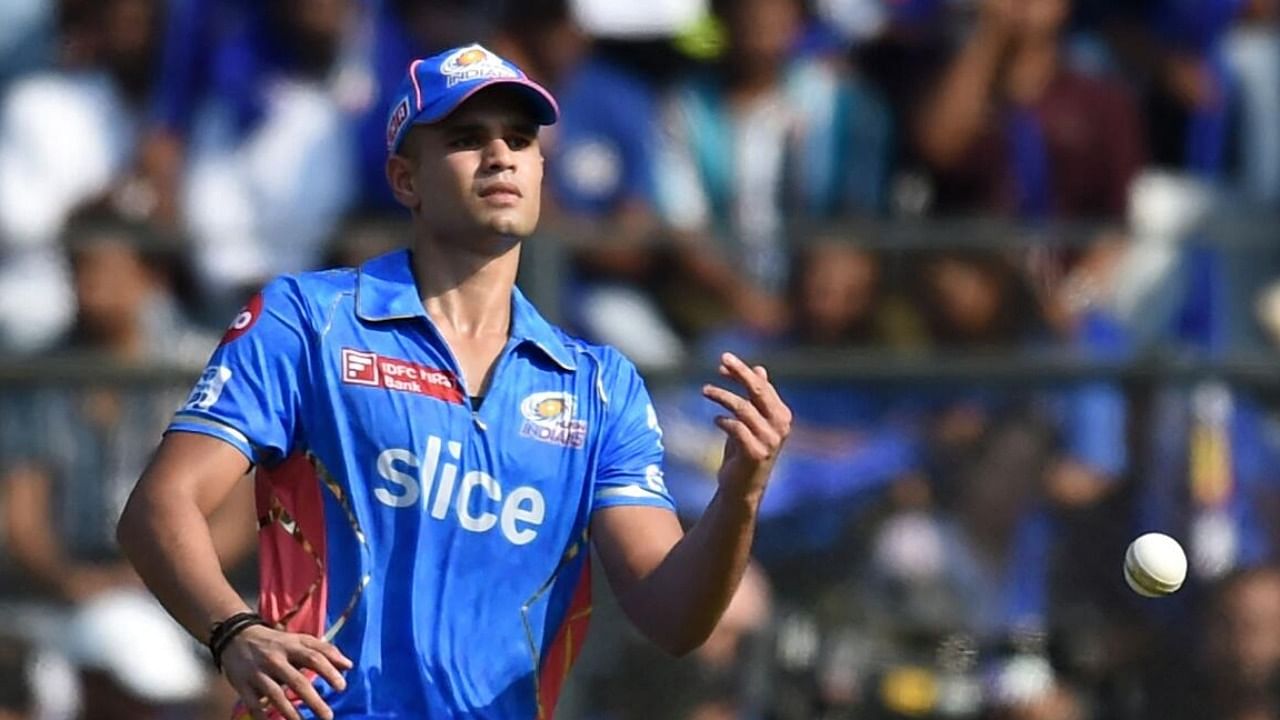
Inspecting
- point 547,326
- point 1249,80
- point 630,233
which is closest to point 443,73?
point 547,326

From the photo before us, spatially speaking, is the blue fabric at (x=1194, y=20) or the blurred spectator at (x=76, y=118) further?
the blue fabric at (x=1194, y=20)

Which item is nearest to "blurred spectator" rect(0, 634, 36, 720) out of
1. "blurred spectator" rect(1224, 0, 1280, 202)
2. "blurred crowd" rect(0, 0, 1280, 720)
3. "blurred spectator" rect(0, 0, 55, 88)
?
"blurred crowd" rect(0, 0, 1280, 720)

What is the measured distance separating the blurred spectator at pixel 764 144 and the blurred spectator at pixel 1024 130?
0.96ft

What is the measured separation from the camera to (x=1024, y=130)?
30.9 feet

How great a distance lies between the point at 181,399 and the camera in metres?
8.25

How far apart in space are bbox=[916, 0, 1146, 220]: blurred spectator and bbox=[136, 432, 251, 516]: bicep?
5447 millimetres

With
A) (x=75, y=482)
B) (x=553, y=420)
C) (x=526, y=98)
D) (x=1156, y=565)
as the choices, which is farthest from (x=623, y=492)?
(x=75, y=482)

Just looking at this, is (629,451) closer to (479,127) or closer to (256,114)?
(479,127)

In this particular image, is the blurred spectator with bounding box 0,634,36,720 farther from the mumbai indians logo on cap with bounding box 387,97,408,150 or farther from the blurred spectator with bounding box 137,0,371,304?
the mumbai indians logo on cap with bounding box 387,97,408,150

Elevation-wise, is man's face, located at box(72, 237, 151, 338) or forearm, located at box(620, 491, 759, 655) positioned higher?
man's face, located at box(72, 237, 151, 338)

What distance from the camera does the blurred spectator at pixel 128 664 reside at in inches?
320

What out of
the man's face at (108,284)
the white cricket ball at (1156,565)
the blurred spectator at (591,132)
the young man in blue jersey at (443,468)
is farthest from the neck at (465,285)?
the man's face at (108,284)

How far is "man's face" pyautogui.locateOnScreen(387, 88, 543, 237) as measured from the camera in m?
4.58

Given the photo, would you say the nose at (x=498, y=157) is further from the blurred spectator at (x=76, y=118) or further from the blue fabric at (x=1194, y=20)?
the blue fabric at (x=1194, y=20)
